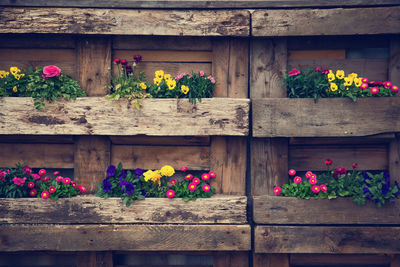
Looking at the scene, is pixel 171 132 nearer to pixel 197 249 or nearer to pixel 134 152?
pixel 134 152

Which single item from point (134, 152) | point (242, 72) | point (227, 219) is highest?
point (242, 72)

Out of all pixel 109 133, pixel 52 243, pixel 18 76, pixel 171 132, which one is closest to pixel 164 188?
pixel 171 132

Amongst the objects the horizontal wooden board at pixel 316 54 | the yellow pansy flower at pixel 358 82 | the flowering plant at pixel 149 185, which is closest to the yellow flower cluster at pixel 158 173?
the flowering plant at pixel 149 185

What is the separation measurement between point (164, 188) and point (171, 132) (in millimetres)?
617

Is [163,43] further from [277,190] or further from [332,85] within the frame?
[277,190]

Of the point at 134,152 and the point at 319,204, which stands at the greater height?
the point at 134,152

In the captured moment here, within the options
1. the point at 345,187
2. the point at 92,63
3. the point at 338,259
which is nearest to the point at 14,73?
the point at 92,63

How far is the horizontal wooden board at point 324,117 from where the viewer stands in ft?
10.3

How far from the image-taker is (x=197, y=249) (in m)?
3.19

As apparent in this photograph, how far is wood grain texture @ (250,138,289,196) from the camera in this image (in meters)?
3.36

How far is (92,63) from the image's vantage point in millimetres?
3414

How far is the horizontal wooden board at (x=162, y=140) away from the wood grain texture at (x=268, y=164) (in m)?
0.58

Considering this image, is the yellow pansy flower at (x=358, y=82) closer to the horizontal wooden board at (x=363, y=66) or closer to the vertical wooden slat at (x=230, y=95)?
the horizontal wooden board at (x=363, y=66)

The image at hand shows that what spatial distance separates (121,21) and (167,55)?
0.60 meters
